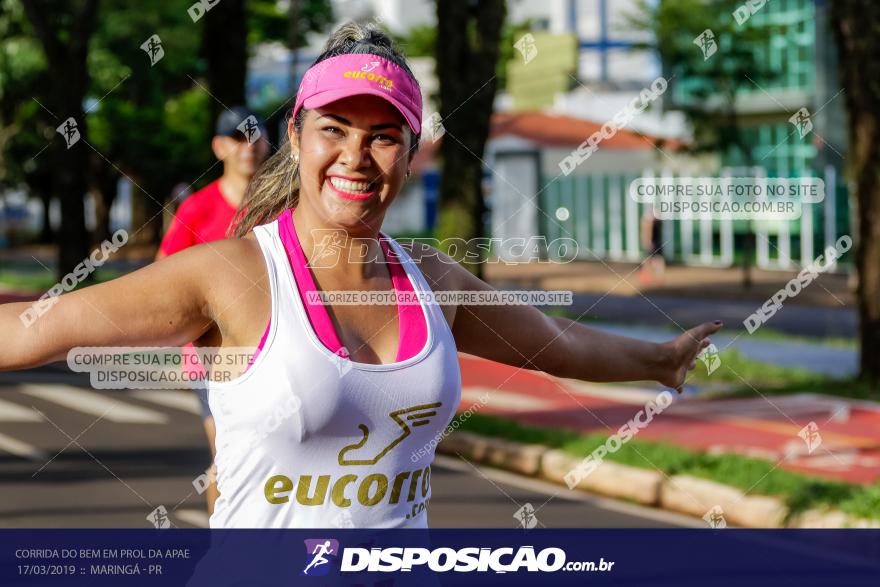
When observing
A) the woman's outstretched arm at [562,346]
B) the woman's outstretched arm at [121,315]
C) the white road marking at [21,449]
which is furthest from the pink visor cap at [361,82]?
the white road marking at [21,449]

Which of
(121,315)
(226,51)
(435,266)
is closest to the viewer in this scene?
(121,315)

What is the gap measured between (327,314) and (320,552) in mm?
444

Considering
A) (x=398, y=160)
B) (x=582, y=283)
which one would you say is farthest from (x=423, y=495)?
(x=582, y=283)

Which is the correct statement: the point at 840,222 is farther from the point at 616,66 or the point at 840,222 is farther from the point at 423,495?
the point at 616,66

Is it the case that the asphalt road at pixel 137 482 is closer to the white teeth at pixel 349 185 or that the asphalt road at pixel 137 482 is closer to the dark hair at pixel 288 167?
the dark hair at pixel 288 167

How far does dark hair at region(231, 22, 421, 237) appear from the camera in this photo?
9.20ft

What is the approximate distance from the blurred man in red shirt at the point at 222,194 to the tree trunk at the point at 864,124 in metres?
7.25

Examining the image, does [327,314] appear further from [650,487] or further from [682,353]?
A: [650,487]

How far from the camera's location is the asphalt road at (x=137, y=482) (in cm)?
862

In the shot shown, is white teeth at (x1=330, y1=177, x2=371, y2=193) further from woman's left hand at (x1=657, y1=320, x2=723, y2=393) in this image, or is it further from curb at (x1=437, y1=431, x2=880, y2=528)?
curb at (x1=437, y1=431, x2=880, y2=528)

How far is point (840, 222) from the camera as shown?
31875 mm

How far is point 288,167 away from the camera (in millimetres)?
3107

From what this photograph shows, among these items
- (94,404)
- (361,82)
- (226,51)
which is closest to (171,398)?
(94,404)

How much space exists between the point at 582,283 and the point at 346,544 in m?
27.5
